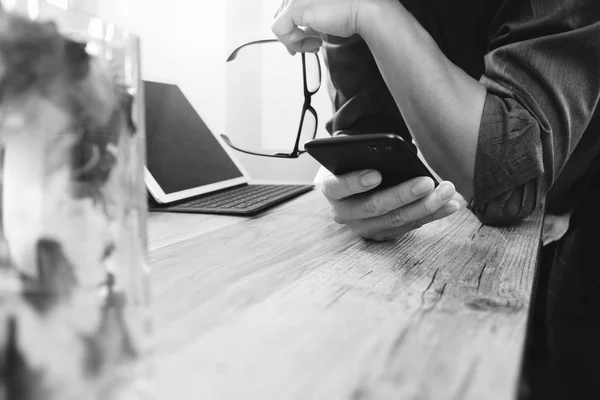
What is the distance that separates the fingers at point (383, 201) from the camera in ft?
1.49

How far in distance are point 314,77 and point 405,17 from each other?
0.28 m

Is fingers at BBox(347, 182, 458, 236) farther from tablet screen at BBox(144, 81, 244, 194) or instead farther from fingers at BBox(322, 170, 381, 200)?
tablet screen at BBox(144, 81, 244, 194)

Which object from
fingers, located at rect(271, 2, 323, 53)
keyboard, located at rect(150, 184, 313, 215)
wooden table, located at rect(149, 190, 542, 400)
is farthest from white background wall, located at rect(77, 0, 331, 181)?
wooden table, located at rect(149, 190, 542, 400)

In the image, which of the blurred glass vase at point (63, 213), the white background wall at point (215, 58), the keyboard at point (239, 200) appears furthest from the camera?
the white background wall at point (215, 58)

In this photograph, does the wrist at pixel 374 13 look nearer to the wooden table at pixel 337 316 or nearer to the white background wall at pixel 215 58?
the wooden table at pixel 337 316

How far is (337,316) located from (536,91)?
385mm

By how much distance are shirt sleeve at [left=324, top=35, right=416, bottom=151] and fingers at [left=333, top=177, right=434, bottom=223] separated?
0.29 meters

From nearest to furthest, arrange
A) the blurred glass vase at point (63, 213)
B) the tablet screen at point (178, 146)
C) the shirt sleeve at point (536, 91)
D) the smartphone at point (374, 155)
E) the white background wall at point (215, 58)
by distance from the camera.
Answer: the blurred glass vase at point (63, 213) → the smartphone at point (374, 155) → the shirt sleeve at point (536, 91) → the tablet screen at point (178, 146) → the white background wall at point (215, 58)

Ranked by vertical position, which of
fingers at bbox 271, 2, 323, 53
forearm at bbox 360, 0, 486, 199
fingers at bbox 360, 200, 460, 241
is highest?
fingers at bbox 271, 2, 323, 53

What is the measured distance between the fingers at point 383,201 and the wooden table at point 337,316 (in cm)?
3

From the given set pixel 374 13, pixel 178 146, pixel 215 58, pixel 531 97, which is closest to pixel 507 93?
pixel 531 97

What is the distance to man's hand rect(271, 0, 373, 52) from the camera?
54cm

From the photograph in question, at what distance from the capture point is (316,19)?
571 mm

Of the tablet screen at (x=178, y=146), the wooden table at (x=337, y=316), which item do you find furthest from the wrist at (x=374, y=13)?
the tablet screen at (x=178, y=146)
